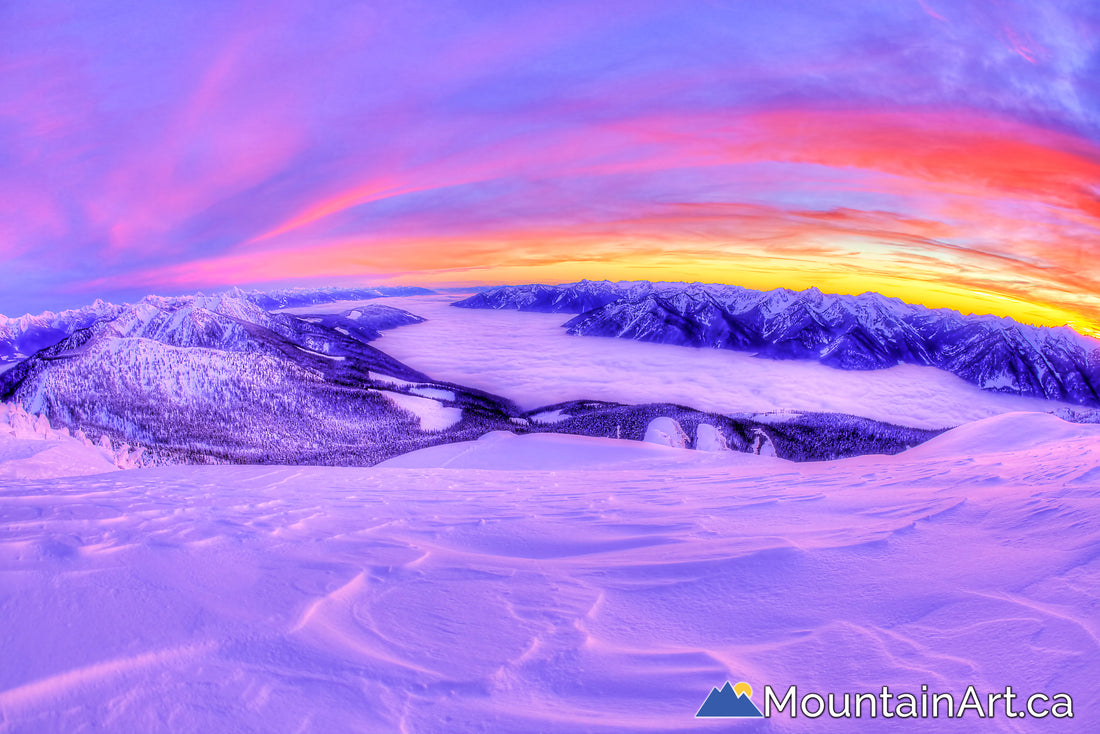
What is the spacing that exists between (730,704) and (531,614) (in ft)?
4.62

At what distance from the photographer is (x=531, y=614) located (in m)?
3.45

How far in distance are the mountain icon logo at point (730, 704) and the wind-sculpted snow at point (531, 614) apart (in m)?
0.07

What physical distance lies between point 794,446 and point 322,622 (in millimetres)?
63041

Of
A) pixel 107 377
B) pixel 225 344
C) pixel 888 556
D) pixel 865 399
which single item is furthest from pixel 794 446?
pixel 225 344

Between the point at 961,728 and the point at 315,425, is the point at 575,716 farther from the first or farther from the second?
the point at 315,425

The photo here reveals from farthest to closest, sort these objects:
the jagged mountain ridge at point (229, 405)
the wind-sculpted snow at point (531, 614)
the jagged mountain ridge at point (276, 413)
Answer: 1. the jagged mountain ridge at point (276, 413)
2. the jagged mountain ridge at point (229, 405)
3. the wind-sculpted snow at point (531, 614)

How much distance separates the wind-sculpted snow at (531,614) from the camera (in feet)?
7.88

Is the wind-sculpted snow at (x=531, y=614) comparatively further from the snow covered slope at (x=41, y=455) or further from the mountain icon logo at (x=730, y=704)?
the snow covered slope at (x=41, y=455)
